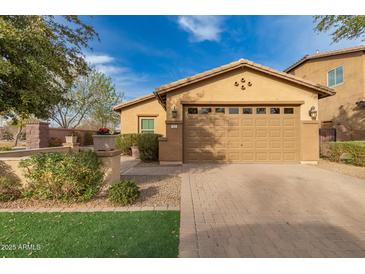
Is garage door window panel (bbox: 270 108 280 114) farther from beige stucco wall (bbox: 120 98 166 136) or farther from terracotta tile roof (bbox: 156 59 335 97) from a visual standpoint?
beige stucco wall (bbox: 120 98 166 136)

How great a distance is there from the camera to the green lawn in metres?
2.76

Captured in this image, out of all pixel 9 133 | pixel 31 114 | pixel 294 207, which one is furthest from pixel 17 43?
pixel 9 133

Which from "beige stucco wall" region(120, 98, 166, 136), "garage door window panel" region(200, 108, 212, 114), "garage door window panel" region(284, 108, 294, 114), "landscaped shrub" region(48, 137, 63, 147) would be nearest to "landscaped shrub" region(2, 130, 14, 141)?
"landscaped shrub" region(48, 137, 63, 147)

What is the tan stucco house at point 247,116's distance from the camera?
9797 millimetres

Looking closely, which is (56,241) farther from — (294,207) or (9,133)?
(9,133)

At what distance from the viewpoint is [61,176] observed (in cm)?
468

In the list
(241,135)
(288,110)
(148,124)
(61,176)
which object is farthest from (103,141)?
(148,124)

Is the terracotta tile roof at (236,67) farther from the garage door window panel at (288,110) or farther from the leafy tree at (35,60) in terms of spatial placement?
the leafy tree at (35,60)

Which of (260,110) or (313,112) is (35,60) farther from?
(313,112)

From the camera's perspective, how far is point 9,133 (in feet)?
85.5

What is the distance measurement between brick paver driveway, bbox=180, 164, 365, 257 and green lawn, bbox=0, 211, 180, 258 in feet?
1.36

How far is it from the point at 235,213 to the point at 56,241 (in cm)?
340

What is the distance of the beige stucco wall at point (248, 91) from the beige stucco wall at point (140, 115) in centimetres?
565

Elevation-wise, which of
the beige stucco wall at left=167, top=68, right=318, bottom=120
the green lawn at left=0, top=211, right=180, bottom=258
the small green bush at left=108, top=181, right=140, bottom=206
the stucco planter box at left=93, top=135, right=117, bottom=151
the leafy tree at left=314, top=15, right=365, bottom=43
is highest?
the leafy tree at left=314, top=15, right=365, bottom=43
